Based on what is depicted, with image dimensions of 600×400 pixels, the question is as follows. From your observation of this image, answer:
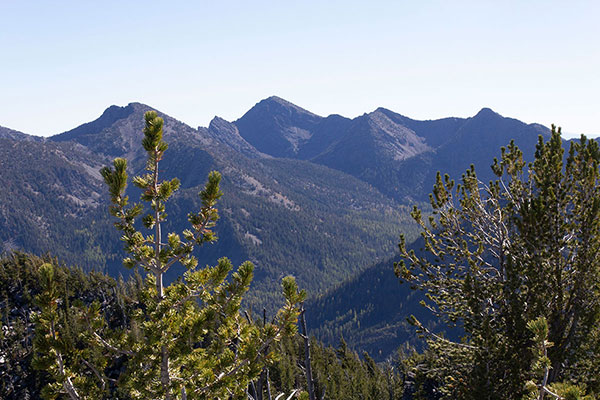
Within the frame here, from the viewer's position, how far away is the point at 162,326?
872 cm

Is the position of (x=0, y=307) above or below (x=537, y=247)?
below

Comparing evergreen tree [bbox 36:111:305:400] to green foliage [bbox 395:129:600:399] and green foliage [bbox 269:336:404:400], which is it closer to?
green foliage [bbox 395:129:600:399]

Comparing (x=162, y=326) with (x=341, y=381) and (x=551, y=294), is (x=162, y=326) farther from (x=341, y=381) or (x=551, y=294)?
(x=341, y=381)

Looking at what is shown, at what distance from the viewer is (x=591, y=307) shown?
46.9 ft

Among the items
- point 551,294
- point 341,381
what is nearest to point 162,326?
point 551,294

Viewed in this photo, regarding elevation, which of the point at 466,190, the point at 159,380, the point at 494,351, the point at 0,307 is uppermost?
the point at 466,190

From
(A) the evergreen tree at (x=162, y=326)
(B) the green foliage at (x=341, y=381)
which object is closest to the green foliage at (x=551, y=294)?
(A) the evergreen tree at (x=162, y=326)

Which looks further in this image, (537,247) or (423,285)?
(423,285)

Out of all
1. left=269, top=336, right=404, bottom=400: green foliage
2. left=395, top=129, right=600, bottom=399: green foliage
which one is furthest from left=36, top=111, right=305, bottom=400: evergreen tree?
left=269, top=336, right=404, bottom=400: green foliage

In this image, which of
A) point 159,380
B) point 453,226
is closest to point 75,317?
point 159,380

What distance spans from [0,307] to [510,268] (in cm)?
10436

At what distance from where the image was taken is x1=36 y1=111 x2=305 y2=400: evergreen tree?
8.62 metres

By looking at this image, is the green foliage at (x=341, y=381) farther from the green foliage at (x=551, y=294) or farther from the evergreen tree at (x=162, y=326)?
the evergreen tree at (x=162, y=326)

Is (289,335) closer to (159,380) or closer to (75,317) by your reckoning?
(159,380)
